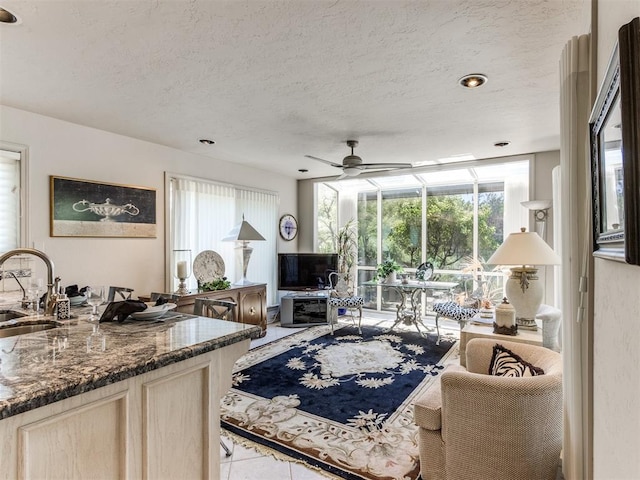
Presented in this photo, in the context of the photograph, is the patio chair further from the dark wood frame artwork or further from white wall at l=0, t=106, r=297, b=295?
the dark wood frame artwork

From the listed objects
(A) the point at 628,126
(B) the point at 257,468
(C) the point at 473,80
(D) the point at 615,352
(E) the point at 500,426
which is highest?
(C) the point at 473,80

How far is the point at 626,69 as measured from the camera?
2.39ft

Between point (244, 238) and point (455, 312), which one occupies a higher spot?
point (244, 238)

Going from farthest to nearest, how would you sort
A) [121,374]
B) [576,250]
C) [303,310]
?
1. [303,310]
2. [576,250]
3. [121,374]

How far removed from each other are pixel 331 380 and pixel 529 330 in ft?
5.84

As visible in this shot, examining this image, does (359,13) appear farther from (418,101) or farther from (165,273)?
(165,273)

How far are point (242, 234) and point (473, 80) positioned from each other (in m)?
3.38

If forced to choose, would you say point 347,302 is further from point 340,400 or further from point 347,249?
point 340,400

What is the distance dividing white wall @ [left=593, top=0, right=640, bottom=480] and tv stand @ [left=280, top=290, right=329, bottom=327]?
15.1ft

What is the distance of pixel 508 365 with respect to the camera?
2.07m

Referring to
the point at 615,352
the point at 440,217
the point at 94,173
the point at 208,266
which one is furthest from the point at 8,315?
the point at 440,217

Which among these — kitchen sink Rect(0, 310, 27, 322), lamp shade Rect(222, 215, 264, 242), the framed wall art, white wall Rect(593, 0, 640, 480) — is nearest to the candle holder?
the framed wall art

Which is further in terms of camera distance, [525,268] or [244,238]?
[244,238]

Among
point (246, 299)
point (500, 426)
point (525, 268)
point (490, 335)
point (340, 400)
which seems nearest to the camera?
point (500, 426)
